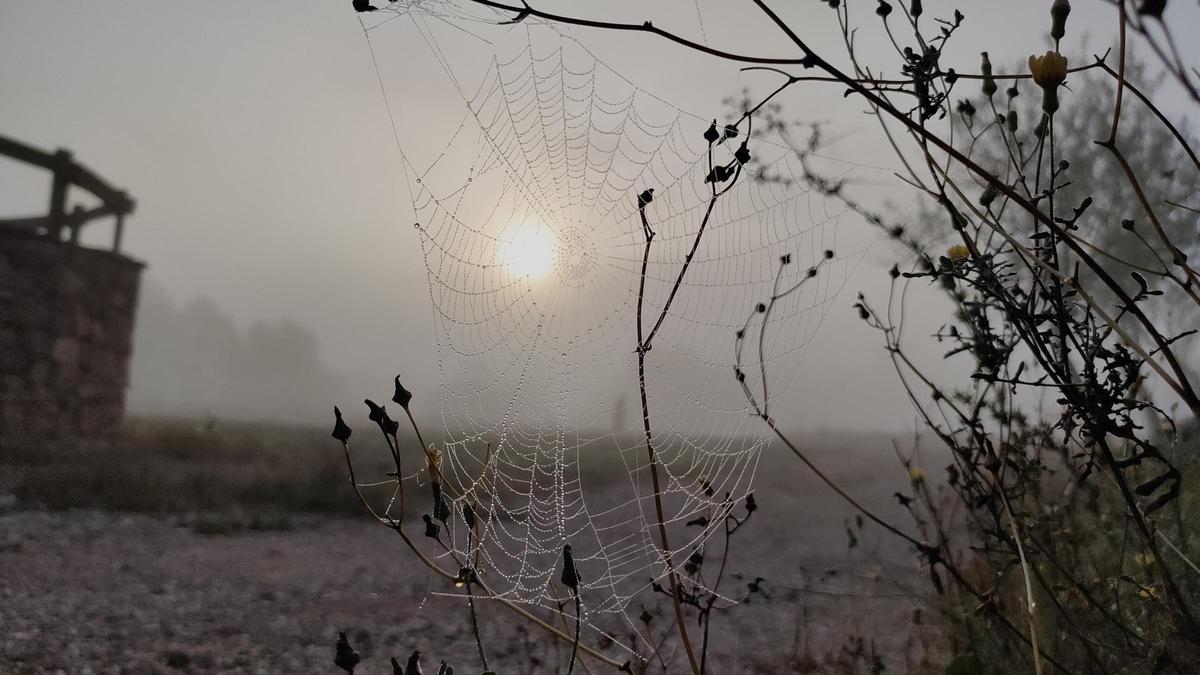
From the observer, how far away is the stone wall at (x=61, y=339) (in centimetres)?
707

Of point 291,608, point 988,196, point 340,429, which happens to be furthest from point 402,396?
point 291,608

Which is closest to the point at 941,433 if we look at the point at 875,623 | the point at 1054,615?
the point at 1054,615

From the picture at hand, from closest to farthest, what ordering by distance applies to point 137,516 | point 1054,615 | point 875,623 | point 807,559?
point 1054,615 → point 875,623 → point 807,559 → point 137,516

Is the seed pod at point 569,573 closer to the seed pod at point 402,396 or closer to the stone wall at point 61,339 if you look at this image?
the seed pod at point 402,396

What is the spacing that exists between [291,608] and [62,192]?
19.4 ft

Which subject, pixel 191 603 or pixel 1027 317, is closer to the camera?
pixel 1027 317

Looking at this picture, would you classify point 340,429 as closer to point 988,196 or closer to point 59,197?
point 988,196

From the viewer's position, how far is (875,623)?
328cm

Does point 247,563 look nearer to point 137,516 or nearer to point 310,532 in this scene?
point 310,532

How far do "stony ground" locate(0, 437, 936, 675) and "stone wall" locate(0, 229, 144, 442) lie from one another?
6.63 ft

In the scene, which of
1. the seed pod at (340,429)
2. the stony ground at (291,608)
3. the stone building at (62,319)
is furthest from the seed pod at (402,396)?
the stone building at (62,319)

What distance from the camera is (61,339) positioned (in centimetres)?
739

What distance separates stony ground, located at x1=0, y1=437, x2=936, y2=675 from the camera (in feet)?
9.34

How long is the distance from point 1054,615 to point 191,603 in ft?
11.3
